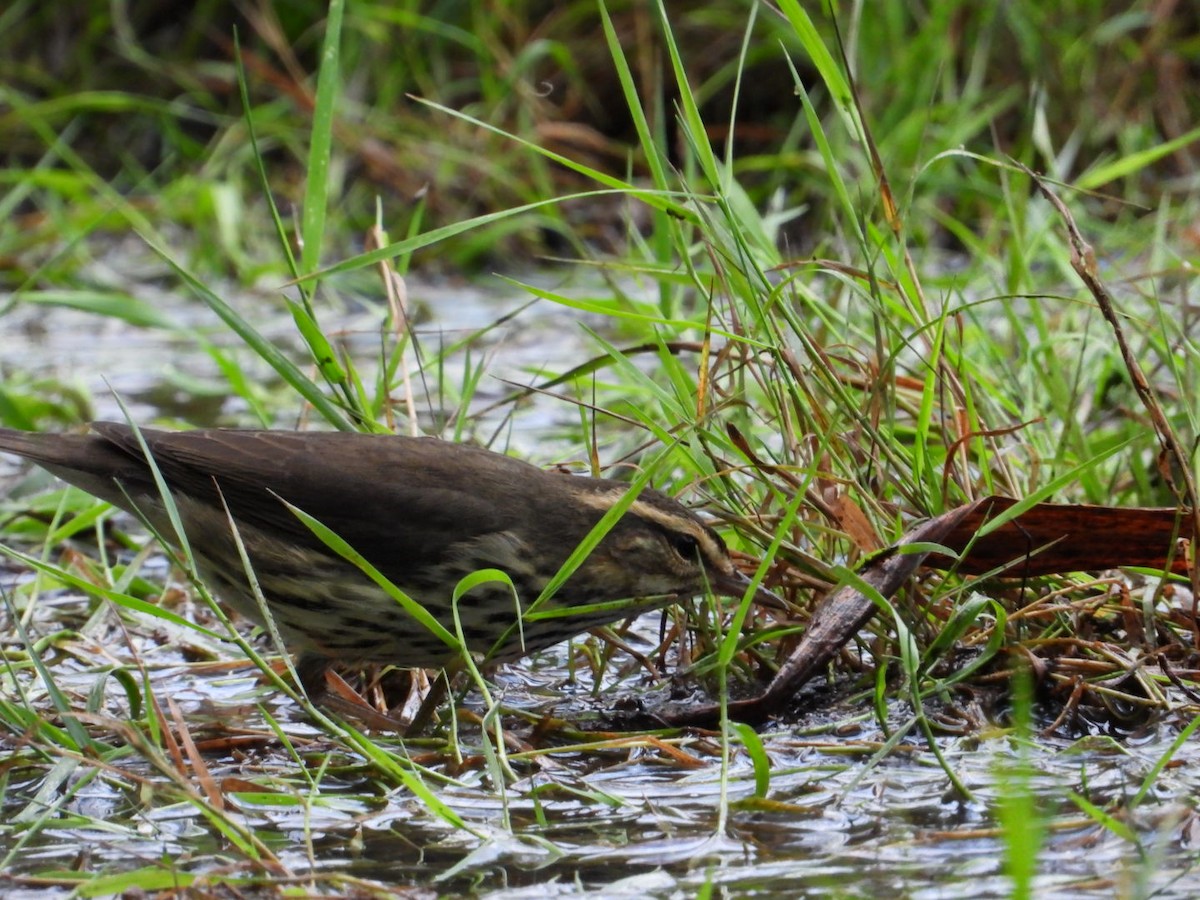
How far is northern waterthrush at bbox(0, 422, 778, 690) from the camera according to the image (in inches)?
152

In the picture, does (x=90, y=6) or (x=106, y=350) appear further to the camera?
(x=90, y=6)

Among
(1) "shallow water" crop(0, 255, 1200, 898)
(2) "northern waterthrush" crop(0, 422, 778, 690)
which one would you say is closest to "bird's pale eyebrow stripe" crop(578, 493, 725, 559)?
(2) "northern waterthrush" crop(0, 422, 778, 690)

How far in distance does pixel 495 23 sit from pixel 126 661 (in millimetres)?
5987

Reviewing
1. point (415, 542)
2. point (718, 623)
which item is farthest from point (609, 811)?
point (415, 542)

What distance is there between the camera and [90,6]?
10.4 metres

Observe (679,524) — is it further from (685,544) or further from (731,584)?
(731,584)

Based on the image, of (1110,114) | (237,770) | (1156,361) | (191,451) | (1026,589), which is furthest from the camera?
(1110,114)

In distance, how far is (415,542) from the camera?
3906mm

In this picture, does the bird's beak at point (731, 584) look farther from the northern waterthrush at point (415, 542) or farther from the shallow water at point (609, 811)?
the shallow water at point (609, 811)

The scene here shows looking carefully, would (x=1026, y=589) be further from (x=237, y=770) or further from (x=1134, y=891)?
(x=237, y=770)

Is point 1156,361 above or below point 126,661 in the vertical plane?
above

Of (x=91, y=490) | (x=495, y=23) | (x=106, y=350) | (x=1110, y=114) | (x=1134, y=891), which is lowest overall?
(x=1134, y=891)

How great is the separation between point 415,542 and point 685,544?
0.57m

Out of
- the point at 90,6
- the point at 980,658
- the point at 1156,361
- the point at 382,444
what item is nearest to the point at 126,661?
the point at 382,444
